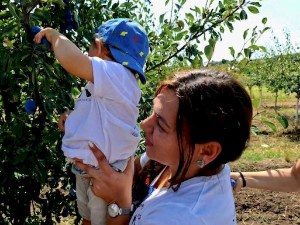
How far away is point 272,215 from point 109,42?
12.5 feet

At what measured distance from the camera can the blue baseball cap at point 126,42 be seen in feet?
4.38

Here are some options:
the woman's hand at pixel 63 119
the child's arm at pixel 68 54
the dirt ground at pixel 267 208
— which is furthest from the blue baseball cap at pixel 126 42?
the dirt ground at pixel 267 208

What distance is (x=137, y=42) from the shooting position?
4.60ft

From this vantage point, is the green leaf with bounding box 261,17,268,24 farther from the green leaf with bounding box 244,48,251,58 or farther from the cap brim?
the cap brim

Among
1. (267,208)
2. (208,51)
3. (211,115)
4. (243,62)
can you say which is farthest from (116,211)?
(267,208)

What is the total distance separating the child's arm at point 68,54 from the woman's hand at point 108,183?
22 cm

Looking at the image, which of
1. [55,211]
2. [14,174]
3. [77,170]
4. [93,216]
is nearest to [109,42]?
[77,170]

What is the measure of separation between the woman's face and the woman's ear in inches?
2.2

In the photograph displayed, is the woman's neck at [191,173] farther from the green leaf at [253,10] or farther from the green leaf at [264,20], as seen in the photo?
the green leaf at [253,10]

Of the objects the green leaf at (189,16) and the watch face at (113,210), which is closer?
the watch face at (113,210)

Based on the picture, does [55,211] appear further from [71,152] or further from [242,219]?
[242,219]

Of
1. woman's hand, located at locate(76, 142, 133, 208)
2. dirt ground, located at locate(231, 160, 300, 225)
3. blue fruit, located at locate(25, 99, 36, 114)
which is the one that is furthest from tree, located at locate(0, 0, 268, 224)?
dirt ground, located at locate(231, 160, 300, 225)

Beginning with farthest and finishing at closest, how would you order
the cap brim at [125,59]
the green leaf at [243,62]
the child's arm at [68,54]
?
the green leaf at [243,62] < the cap brim at [125,59] < the child's arm at [68,54]

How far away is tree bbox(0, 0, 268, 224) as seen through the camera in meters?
1.34
